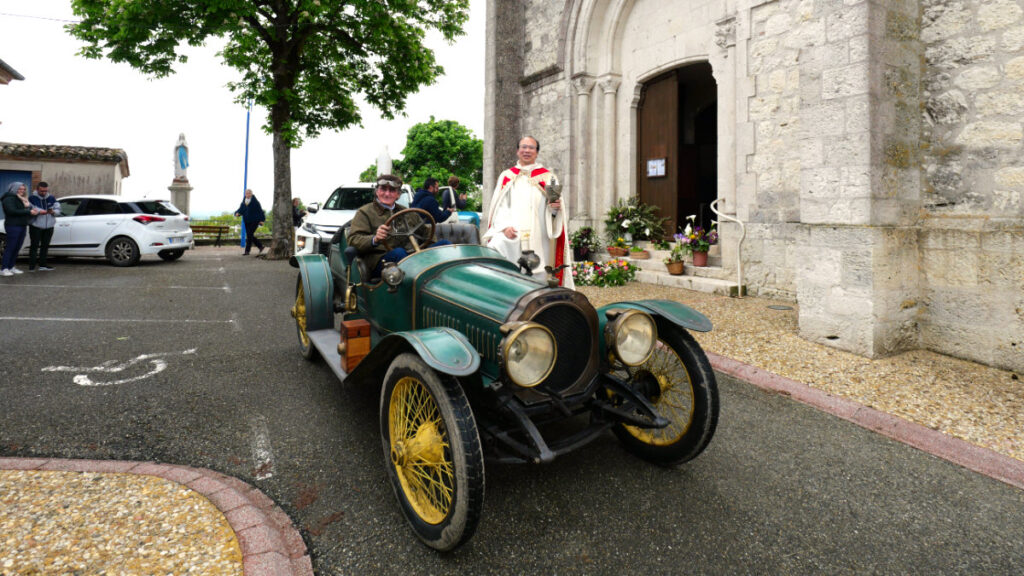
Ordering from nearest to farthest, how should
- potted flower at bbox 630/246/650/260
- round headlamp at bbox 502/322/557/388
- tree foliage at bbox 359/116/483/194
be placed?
round headlamp at bbox 502/322/557/388 < potted flower at bbox 630/246/650/260 < tree foliage at bbox 359/116/483/194

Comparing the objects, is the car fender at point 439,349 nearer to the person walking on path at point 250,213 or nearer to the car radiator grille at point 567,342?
the car radiator grille at point 567,342

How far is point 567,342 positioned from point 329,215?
8744 mm

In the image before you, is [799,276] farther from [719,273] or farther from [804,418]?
[719,273]

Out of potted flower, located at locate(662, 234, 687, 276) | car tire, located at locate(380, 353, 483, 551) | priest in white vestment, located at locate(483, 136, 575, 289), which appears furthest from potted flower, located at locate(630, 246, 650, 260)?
car tire, located at locate(380, 353, 483, 551)

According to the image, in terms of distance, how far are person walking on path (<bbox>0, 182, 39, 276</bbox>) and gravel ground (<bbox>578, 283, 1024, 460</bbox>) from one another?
11.9 meters

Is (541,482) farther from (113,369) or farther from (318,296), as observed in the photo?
(113,369)

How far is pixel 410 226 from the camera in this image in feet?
12.4

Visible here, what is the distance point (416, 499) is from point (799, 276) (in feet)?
14.7

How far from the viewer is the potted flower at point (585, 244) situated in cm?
1073

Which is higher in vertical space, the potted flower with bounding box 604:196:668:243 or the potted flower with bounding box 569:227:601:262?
the potted flower with bounding box 604:196:668:243

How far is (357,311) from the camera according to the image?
3.91 m

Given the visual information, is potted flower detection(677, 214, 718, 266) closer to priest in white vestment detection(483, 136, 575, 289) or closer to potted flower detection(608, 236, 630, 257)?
potted flower detection(608, 236, 630, 257)

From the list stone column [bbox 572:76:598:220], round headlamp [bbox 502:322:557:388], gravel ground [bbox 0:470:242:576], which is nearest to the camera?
gravel ground [bbox 0:470:242:576]

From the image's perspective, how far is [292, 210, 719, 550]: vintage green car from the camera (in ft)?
6.87
